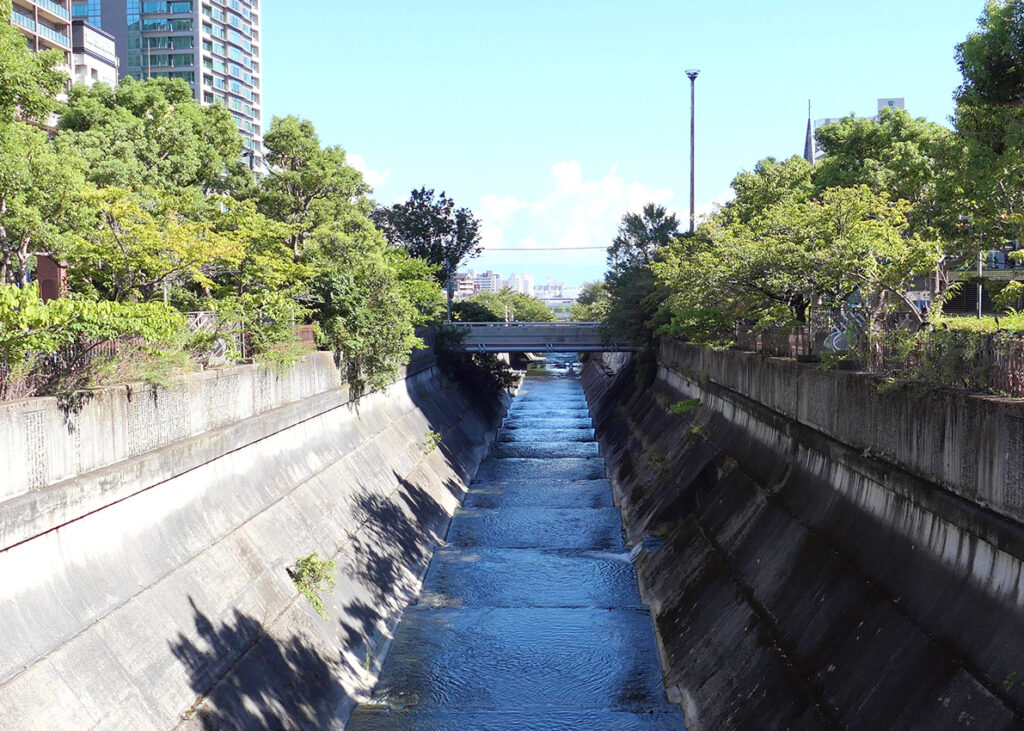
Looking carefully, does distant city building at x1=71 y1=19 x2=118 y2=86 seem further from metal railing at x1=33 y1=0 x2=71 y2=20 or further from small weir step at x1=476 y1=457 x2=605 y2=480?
small weir step at x1=476 y1=457 x2=605 y2=480

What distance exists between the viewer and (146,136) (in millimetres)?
35250

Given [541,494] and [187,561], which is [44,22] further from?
[187,561]

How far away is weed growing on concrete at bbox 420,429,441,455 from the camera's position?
42603 mm

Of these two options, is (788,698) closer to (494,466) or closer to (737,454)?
(737,454)

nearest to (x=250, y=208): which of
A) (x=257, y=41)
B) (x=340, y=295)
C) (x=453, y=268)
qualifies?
(x=340, y=295)

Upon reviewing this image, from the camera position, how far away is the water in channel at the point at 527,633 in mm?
19578

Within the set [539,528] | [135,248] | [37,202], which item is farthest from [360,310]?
[37,202]

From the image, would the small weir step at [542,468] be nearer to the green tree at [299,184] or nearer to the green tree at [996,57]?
the green tree at [299,184]

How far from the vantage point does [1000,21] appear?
17656 millimetres

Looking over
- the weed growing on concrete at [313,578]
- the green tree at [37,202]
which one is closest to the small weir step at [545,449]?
the weed growing on concrete at [313,578]

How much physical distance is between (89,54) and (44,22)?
12.3 feet

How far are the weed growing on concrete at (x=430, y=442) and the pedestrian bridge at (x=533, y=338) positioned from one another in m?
20.7

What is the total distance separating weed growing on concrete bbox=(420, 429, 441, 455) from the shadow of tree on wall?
22.7 metres

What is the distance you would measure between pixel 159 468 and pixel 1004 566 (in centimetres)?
1513
